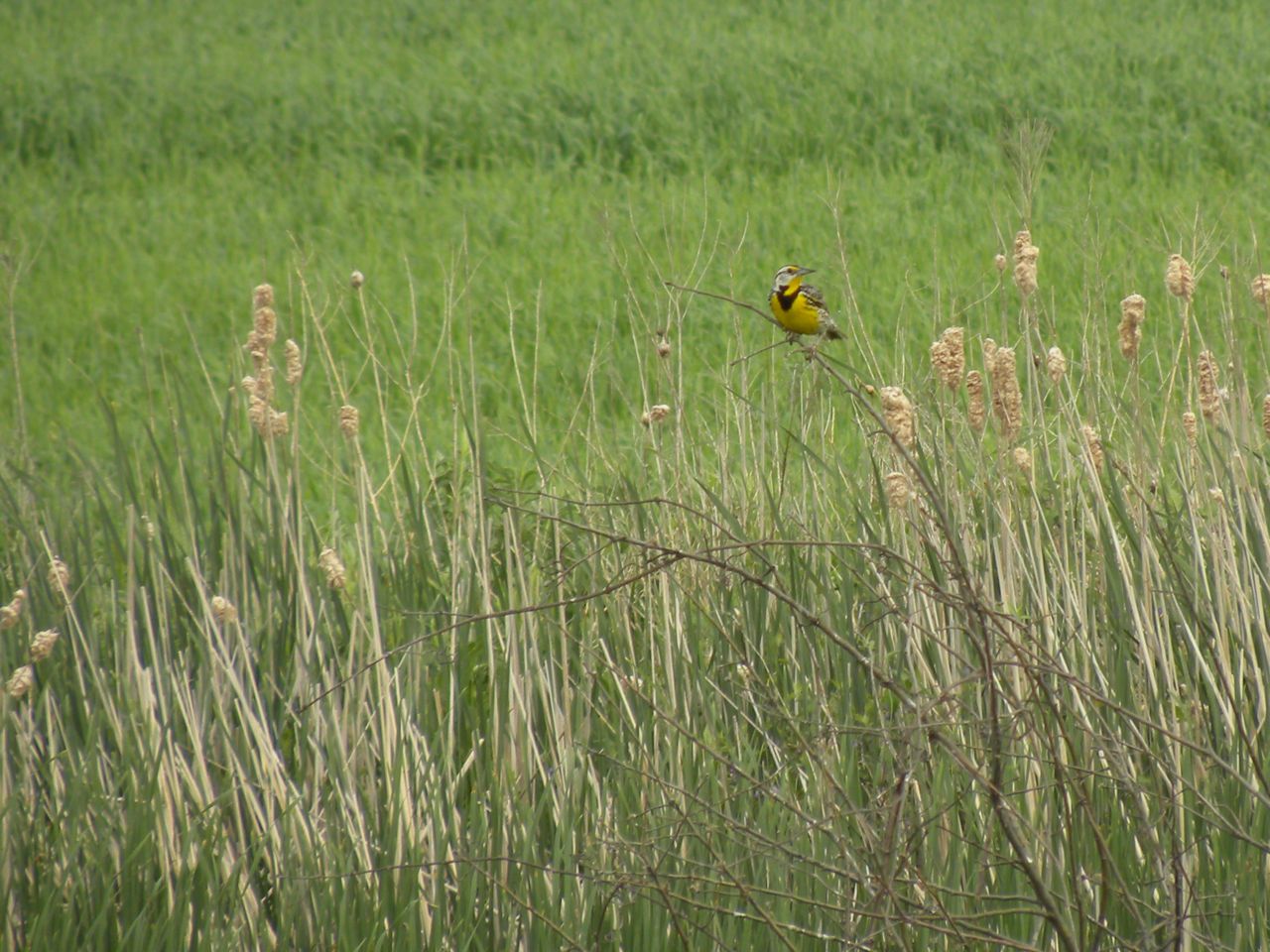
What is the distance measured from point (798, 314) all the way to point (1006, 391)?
5.57 ft

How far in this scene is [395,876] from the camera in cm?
235

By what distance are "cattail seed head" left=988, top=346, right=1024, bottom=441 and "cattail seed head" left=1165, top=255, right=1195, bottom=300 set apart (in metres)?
0.32

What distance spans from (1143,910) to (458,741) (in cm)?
136

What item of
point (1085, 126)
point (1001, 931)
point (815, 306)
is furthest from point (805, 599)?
point (1085, 126)

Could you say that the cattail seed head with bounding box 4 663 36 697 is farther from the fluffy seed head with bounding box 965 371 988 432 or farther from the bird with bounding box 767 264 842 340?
the bird with bounding box 767 264 842 340

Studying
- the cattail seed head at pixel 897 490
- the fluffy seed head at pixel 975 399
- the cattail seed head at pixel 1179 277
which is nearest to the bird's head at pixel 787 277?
the fluffy seed head at pixel 975 399

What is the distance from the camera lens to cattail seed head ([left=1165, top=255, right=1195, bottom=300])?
2.46 metres

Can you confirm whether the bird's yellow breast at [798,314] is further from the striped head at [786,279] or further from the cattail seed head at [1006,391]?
the cattail seed head at [1006,391]

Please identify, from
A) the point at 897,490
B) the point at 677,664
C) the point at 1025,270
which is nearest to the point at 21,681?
the point at 677,664

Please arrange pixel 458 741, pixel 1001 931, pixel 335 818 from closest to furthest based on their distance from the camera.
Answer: pixel 1001 931
pixel 335 818
pixel 458 741

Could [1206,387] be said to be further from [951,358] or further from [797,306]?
[797,306]

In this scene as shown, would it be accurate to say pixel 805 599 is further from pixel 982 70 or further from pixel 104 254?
pixel 982 70

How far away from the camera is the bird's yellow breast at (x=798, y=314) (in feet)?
13.3

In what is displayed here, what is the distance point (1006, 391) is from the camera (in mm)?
2420
